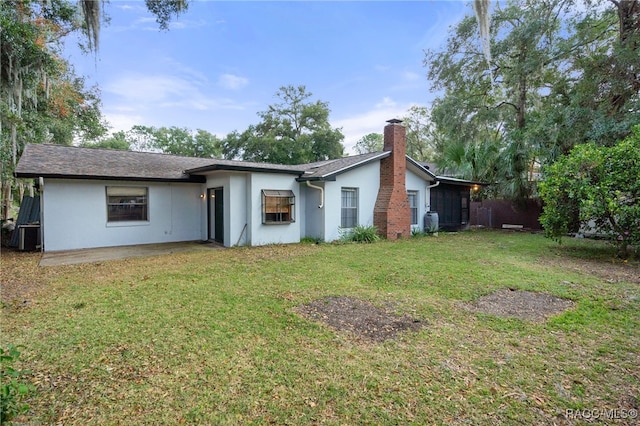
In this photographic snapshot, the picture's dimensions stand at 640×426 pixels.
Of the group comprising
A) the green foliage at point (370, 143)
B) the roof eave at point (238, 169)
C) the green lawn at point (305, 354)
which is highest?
the green foliage at point (370, 143)

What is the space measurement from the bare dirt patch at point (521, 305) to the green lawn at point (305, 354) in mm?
171

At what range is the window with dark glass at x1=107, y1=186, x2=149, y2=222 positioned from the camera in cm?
1041

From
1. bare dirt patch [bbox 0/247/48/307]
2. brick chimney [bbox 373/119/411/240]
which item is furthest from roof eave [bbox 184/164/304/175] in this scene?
bare dirt patch [bbox 0/247/48/307]

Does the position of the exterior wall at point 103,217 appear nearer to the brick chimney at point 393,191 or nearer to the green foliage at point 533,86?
the brick chimney at point 393,191

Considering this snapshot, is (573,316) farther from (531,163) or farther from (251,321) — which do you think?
(531,163)

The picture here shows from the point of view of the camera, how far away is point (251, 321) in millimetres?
4195

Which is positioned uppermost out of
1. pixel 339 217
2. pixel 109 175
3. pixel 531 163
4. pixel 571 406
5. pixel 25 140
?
pixel 25 140

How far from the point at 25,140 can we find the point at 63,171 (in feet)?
23.1

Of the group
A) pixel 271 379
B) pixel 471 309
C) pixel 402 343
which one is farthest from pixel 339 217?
pixel 271 379

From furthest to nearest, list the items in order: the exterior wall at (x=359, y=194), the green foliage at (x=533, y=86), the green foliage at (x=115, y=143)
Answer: the green foliage at (x=115, y=143) < the exterior wall at (x=359, y=194) < the green foliage at (x=533, y=86)

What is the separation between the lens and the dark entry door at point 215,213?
→ 433 inches

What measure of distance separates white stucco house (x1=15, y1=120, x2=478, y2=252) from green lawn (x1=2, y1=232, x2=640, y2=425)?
4.09 m

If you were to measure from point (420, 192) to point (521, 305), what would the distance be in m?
9.56

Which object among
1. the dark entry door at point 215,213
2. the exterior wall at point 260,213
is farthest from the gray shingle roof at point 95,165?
the exterior wall at point 260,213
